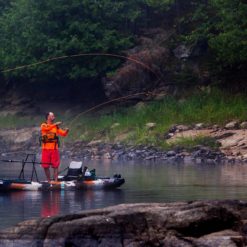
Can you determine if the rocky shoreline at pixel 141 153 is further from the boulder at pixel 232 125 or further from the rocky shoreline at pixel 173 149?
the boulder at pixel 232 125

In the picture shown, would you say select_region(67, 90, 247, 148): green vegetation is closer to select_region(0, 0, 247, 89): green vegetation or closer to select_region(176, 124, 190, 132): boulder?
select_region(176, 124, 190, 132): boulder

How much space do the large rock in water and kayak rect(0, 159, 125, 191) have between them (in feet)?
32.8

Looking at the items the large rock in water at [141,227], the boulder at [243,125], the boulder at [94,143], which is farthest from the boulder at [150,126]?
the large rock in water at [141,227]

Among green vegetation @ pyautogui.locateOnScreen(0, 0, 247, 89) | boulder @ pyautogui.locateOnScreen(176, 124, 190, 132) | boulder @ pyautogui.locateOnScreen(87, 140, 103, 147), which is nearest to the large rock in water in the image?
boulder @ pyautogui.locateOnScreen(176, 124, 190, 132)

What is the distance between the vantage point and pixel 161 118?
132ft

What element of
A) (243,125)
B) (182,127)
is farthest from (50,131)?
(182,127)

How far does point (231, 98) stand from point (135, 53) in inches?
245

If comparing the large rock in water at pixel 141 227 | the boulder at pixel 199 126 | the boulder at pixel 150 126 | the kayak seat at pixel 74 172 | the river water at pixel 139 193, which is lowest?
the large rock in water at pixel 141 227

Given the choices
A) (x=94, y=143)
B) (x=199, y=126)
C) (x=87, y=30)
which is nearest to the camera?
(x=199, y=126)

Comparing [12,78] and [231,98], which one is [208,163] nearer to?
[231,98]

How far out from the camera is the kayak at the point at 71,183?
20.8 metres

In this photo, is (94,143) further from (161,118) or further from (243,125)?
(243,125)

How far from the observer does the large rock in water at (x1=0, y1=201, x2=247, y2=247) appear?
1032 cm

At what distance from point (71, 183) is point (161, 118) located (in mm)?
19039
